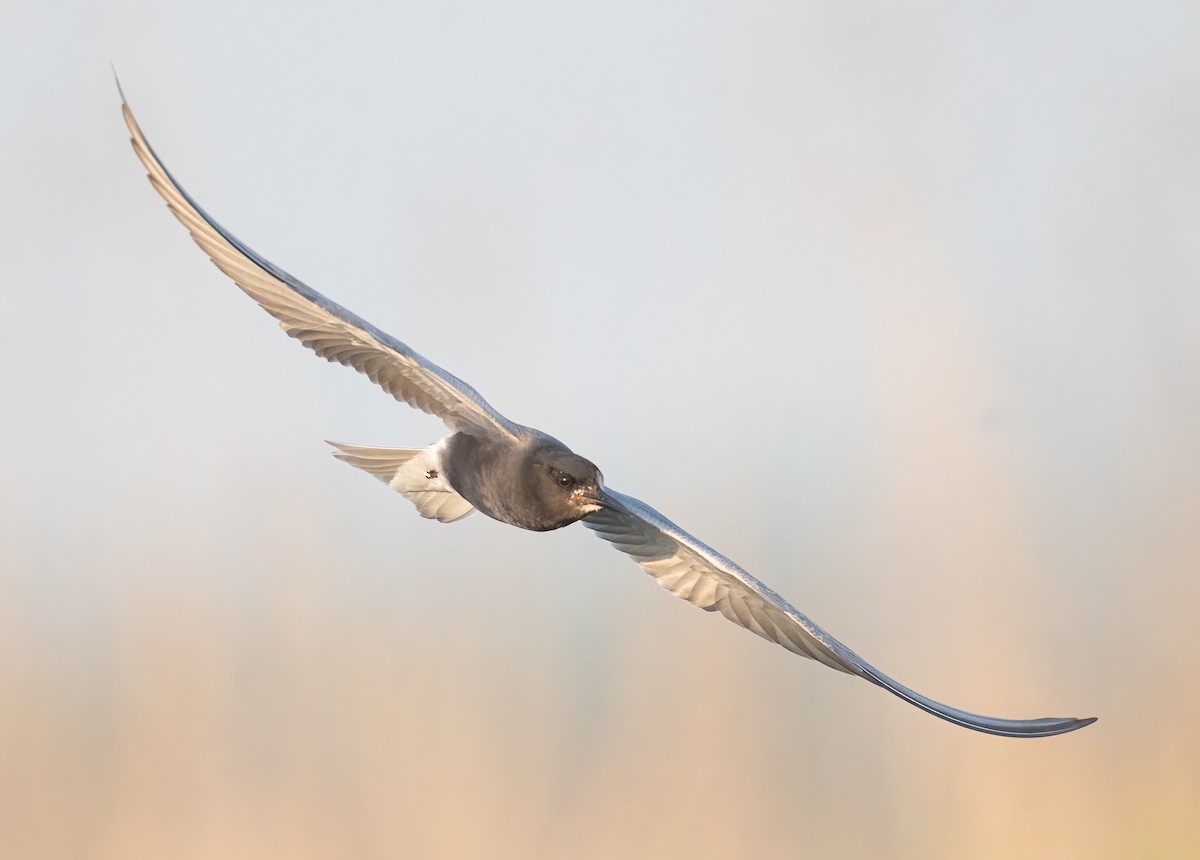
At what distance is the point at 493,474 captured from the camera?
4.09 metres

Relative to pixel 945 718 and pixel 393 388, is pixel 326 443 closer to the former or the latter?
pixel 393 388

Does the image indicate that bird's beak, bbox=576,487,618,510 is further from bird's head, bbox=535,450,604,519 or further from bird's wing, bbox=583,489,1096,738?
bird's wing, bbox=583,489,1096,738

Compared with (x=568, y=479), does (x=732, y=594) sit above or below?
above

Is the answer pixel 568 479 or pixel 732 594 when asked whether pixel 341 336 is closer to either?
pixel 568 479

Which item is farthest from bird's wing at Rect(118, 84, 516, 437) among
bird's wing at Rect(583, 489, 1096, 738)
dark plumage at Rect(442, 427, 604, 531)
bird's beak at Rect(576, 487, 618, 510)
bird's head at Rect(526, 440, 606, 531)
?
bird's wing at Rect(583, 489, 1096, 738)

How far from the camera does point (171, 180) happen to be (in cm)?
365

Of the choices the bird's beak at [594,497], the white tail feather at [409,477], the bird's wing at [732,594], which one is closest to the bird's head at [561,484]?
the bird's beak at [594,497]

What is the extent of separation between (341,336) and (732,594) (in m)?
1.82

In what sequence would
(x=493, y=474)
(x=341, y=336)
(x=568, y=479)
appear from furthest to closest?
(x=341, y=336)
(x=493, y=474)
(x=568, y=479)

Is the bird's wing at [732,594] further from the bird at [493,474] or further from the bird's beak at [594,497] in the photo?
the bird's beak at [594,497]

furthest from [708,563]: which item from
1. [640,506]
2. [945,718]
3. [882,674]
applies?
[945,718]

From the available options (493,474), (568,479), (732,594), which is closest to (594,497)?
(568,479)

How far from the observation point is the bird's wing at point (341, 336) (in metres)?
3.89

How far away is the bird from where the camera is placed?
394 centimetres
